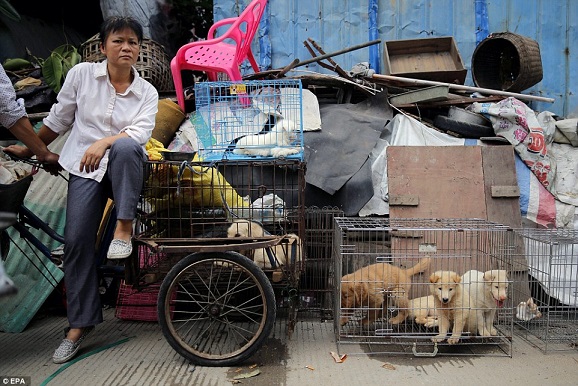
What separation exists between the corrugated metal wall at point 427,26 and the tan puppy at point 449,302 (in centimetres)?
319

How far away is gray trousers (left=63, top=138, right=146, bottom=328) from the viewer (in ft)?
9.98

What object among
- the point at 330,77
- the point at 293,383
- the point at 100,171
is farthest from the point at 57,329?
the point at 330,77

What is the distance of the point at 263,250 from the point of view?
3.42 m

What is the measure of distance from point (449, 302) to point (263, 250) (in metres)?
1.30

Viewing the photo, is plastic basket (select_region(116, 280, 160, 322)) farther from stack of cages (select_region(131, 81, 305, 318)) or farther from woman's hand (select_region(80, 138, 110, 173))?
woman's hand (select_region(80, 138, 110, 173))

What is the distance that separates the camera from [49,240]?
12.9ft

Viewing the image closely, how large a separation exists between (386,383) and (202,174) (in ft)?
5.64

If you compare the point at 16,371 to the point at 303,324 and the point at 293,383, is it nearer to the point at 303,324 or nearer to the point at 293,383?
the point at 293,383

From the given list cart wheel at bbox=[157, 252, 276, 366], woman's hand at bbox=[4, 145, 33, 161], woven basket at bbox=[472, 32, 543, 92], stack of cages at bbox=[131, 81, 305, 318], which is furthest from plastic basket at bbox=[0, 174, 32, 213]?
woven basket at bbox=[472, 32, 543, 92]

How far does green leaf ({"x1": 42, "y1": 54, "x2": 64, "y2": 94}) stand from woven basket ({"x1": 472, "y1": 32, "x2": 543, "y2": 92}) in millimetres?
4384

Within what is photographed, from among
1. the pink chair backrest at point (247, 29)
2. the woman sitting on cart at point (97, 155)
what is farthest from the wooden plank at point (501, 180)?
the woman sitting on cart at point (97, 155)

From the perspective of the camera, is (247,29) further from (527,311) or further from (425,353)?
(527,311)

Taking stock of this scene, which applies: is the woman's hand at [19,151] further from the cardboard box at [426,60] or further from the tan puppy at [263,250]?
the cardboard box at [426,60]

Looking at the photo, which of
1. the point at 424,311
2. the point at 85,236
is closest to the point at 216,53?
the point at 85,236
